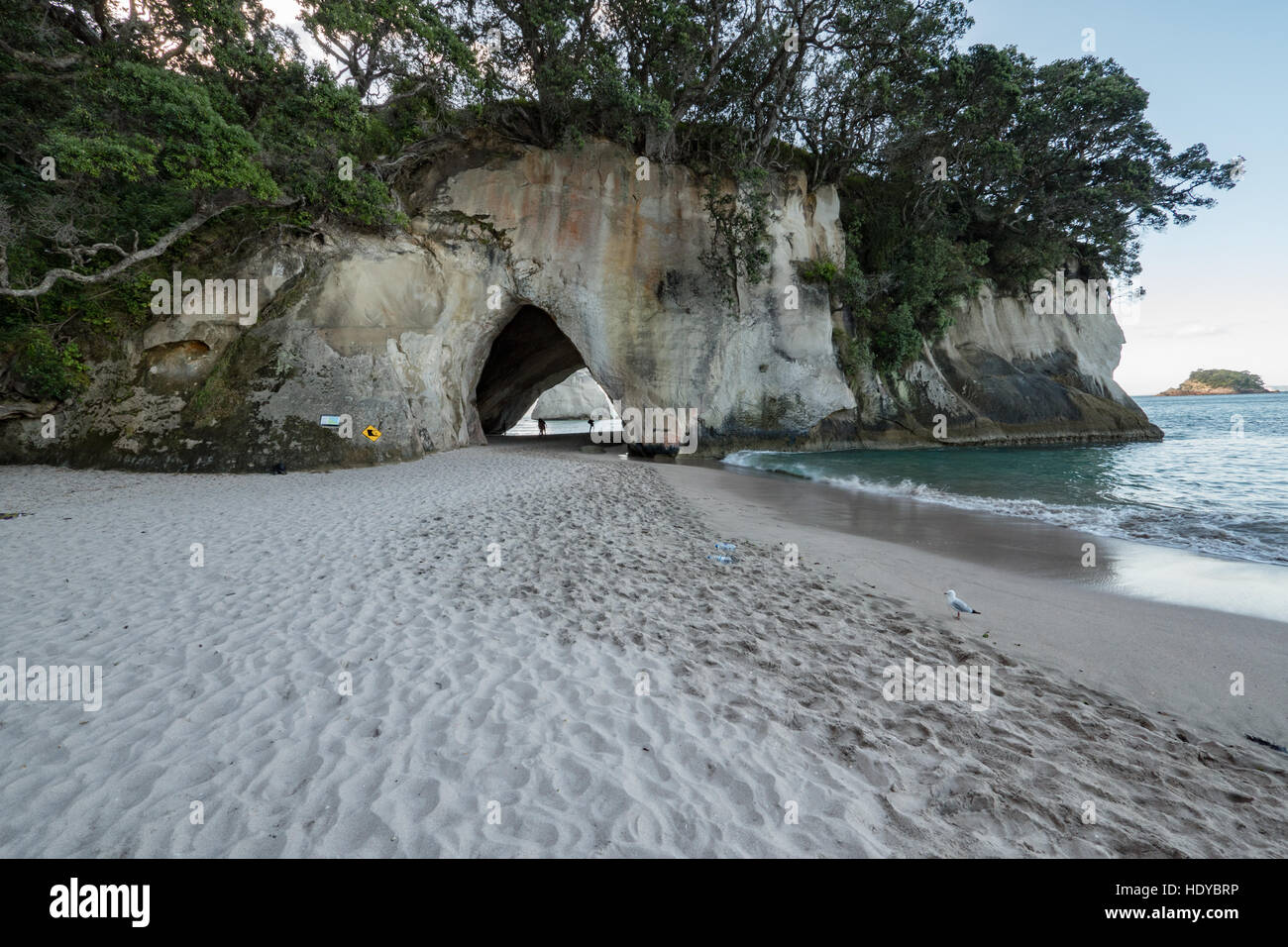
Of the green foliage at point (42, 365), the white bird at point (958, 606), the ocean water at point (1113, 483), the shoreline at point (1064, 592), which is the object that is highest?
the green foliage at point (42, 365)

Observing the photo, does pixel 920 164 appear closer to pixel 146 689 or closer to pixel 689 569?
pixel 689 569

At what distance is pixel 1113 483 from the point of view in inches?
525

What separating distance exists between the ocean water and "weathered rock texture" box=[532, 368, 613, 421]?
40.4m

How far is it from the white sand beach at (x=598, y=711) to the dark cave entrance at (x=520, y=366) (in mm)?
19197

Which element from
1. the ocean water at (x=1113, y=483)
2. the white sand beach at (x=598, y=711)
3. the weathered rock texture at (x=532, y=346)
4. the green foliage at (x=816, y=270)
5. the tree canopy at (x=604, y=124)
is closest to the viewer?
the white sand beach at (x=598, y=711)

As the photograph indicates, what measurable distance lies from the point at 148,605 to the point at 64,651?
0.83 m

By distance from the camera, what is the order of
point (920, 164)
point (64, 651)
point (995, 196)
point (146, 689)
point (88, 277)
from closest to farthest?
point (146, 689) < point (64, 651) < point (88, 277) < point (920, 164) < point (995, 196)

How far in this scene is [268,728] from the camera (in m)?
2.86

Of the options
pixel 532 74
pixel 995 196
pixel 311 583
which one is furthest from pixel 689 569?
pixel 995 196

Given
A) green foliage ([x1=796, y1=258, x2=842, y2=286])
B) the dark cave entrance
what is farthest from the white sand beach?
the dark cave entrance

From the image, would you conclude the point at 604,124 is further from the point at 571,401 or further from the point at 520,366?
the point at 571,401

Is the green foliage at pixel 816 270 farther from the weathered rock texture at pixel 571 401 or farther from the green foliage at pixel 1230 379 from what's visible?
the green foliage at pixel 1230 379

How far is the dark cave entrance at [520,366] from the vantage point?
24.2 m

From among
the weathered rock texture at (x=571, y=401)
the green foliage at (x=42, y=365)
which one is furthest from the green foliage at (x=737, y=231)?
the weathered rock texture at (x=571, y=401)
